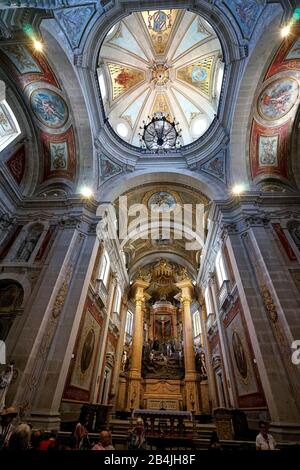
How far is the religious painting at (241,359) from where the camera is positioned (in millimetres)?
7773

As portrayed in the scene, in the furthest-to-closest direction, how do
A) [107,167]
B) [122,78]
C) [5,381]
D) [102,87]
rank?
[122,78] < [102,87] < [107,167] < [5,381]

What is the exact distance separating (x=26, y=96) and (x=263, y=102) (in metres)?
10.7

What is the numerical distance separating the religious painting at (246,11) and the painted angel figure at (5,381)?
554 inches

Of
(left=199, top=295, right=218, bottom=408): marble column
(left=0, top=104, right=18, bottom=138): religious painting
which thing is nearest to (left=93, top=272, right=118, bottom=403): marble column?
(left=199, top=295, right=218, bottom=408): marble column

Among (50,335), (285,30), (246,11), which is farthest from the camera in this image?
(246,11)

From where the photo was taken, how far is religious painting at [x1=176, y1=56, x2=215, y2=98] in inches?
554

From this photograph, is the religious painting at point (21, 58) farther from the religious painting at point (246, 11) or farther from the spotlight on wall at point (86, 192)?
the religious painting at point (246, 11)

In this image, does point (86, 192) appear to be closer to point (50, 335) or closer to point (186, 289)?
point (50, 335)

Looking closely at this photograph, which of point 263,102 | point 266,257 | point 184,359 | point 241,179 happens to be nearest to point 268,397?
point 266,257

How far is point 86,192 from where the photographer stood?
11.3 m

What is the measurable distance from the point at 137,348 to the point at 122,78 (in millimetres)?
18454

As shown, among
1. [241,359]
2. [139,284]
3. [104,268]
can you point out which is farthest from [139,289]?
[241,359]

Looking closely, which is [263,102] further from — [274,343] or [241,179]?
[274,343]

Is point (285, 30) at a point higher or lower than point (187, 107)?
lower
